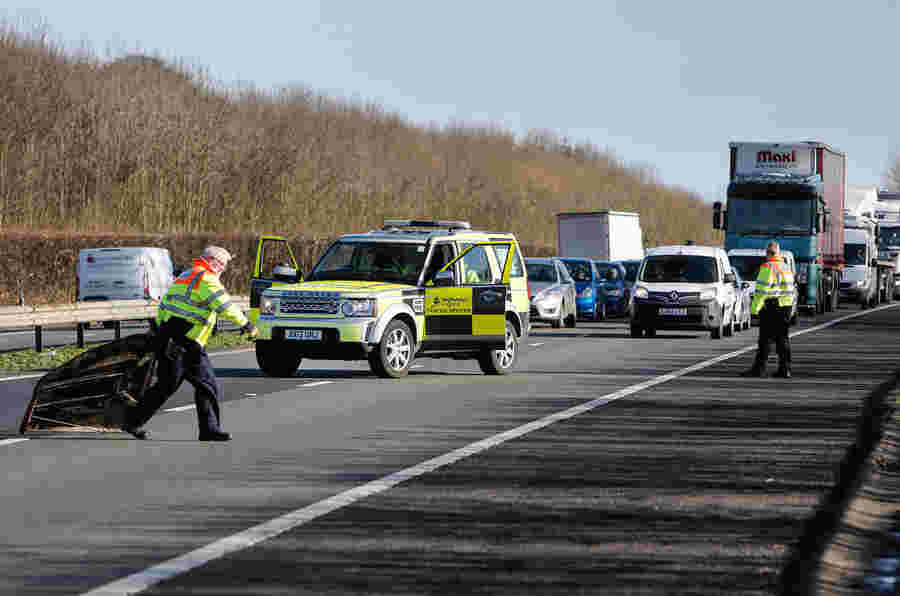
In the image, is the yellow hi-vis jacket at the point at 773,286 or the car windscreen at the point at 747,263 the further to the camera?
the car windscreen at the point at 747,263

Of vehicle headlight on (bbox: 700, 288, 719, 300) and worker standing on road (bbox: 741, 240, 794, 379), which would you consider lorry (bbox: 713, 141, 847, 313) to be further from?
worker standing on road (bbox: 741, 240, 794, 379)

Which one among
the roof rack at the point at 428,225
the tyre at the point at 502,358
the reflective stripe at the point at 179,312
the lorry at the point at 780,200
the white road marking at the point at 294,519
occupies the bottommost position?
the white road marking at the point at 294,519

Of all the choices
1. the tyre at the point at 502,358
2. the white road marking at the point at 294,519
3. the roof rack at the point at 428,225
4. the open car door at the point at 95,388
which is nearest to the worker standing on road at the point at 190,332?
the open car door at the point at 95,388

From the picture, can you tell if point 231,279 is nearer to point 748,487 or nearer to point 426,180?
point 426,180

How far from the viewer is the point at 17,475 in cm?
1104

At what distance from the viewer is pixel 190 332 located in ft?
42.8

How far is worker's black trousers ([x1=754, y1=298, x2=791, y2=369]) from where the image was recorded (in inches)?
851

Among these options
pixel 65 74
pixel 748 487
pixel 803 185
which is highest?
pixel 65 74

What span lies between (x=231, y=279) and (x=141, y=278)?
37.9ft

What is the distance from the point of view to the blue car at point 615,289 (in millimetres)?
45156

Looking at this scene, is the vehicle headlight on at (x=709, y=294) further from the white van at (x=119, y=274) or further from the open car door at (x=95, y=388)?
the open car door at (x=95, y=388)

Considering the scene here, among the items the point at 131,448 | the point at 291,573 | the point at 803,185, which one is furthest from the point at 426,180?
the point at 291,573

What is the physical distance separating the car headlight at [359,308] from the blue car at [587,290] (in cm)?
2199

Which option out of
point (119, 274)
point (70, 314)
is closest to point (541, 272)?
point (119, 274)
